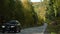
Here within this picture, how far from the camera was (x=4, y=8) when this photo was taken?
106ft

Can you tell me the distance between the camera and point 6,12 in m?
33.9

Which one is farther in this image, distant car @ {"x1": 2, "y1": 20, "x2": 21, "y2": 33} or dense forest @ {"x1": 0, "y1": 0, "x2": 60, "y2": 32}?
distant car @ {"x1": 2, "y1": 20, "x2": 21, "y2": 33}

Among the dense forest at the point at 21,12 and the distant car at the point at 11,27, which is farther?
the distant car at the point at 11,27

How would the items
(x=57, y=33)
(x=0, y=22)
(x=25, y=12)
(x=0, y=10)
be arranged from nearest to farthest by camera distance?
(x=57, y=33), (x=0, y=10), (x=0, y=22), (x=25, y=12)

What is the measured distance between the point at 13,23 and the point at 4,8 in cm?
427

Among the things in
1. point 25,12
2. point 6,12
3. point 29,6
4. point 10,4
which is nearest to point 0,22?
point 6,12

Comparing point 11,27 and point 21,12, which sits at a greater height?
point 21,12

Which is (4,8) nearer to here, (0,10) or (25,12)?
(0,10)

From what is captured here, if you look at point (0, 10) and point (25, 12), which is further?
point (25, 12)

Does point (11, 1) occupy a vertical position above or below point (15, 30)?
above

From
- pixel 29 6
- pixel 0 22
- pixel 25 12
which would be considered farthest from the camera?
pixel 29 6

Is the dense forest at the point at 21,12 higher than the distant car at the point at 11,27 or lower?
higher

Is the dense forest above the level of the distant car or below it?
above

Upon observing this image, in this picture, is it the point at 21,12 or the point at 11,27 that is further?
the point at 21,12
